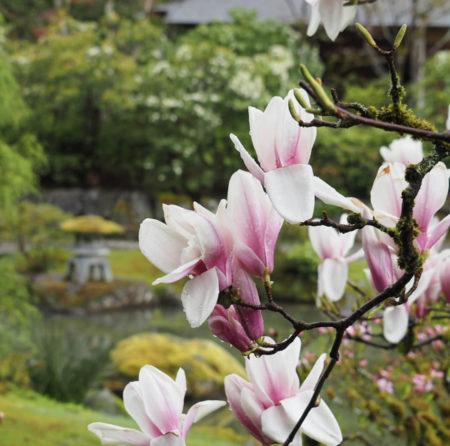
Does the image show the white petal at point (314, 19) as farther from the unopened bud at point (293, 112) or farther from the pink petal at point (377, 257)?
the pink petal at point (377, 257)

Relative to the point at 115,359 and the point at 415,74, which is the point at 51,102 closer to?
the point at 415,74

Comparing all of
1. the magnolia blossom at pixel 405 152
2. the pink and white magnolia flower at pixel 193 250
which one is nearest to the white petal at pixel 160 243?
the pink and white magnolia flower at pixel 193 250

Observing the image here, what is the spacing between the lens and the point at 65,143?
1408cm

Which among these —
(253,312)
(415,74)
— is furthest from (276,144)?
(415,74)

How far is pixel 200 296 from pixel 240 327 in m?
0.08

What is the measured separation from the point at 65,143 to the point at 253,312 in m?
13.7

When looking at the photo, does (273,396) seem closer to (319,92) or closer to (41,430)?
(319,92)

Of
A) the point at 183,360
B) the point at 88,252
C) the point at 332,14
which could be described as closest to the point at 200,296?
the point at 332,14

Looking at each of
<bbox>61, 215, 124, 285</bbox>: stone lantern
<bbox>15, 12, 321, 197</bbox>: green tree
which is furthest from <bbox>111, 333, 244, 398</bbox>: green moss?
<bbox>15, 12, 321, 197</bbox>: green tree

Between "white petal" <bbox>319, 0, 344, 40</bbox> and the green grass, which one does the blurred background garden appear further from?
"white petal" <bbox>319, 0, 344, 40</bbox>

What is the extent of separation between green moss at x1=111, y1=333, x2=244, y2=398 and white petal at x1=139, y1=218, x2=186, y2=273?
16.3 ft

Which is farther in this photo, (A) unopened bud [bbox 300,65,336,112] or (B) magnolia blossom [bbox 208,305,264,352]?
(B) magnolia blossom [bbox 208,305,264,352]

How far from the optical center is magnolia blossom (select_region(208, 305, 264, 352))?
69 cm

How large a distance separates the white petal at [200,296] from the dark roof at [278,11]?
14529 millimetres
